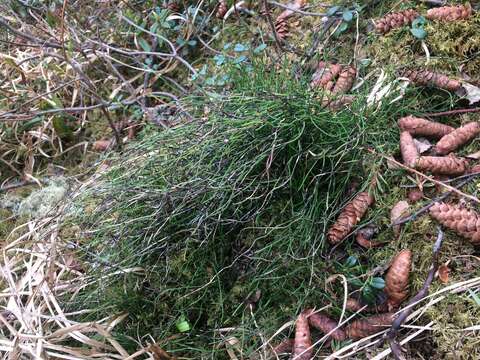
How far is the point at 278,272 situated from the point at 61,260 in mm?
765

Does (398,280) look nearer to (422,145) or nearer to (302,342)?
(302,342)

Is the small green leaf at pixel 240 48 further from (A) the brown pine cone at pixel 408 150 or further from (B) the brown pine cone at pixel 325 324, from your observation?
(B) the brown pine cone at pixel 325 324

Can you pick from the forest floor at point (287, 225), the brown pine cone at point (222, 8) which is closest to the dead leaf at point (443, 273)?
the forest floor at point (287, 225)

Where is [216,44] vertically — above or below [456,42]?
below

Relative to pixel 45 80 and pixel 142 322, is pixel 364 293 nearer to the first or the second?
pixel 142 322

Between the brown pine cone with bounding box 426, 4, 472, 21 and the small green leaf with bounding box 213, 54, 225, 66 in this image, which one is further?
the small green leaf with bounding box 213, 54, 225, 66

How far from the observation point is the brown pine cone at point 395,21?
1793 mm

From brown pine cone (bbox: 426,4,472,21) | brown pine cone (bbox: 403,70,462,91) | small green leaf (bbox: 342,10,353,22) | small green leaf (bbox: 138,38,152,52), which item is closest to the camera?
brown pine cone (bbox: 403,70,462,91)

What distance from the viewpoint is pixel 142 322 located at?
5.03 feet

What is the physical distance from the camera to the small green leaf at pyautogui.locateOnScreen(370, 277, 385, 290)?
1.37 metres

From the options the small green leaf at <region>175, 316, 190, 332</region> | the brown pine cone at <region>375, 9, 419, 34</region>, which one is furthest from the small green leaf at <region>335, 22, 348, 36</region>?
the small green leaf at <region>175, 316, 190, 332</region>

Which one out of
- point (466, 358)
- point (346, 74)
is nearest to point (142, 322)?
point (466, 358)

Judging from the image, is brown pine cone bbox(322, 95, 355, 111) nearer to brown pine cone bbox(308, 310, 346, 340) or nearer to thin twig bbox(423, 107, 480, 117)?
thin twig bbox(423, 107, 480, 117)

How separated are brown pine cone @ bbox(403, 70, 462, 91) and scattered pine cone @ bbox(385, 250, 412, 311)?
556mm
